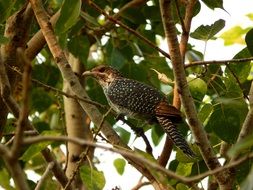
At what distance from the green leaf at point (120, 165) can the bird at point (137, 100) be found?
340 mm

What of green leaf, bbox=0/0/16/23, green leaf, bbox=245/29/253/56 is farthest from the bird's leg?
green leaf, bbox=245/29/253/56

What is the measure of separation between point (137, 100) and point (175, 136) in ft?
3.39

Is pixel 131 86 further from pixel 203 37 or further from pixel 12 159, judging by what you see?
pixel 12 159

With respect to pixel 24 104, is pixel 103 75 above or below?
above

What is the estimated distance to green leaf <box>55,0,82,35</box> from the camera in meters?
2.87

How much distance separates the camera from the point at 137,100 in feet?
15.8

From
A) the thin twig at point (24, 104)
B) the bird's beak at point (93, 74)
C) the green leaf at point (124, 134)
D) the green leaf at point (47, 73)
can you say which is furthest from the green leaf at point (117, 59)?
the thin twig at point (24, 104)

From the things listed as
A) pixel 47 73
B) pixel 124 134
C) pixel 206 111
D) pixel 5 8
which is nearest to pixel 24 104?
pixel 206 111

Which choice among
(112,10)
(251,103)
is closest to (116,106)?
(112,10)

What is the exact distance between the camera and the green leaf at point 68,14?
Answer: 2865mm

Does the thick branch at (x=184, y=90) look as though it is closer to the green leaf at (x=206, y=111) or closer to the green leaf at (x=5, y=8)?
the green leaf at (x=206, y=111)

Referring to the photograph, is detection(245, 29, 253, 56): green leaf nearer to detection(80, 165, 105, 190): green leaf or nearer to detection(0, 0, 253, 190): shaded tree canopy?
detection(0, 0, 253, 190): shaded tree canopy

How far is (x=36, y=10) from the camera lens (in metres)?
3.38

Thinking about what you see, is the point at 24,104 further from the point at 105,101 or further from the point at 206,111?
the point at 105,101
